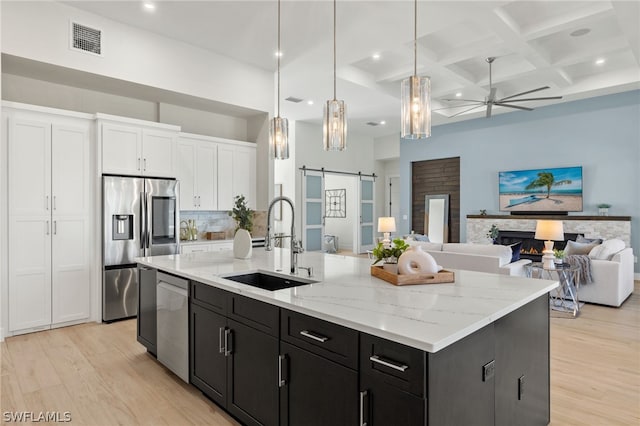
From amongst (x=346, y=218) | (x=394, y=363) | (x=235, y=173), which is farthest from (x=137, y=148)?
(x=346, y=218)

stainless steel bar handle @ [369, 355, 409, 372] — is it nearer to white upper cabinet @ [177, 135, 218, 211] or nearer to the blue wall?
white upper cabinet @ [177, 135, 218, 211]

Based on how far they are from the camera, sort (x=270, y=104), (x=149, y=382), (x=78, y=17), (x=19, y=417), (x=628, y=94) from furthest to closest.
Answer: (x=628, y=94) → (x=270, y=104) → (x=78, y=17) → (x=149, y=382) → (x=19, y=417)

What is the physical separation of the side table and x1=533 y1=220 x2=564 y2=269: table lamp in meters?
0.11

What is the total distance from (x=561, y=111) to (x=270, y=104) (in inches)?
228

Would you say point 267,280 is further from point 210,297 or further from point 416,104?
point 416,104

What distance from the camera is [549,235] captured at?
15.2 feet

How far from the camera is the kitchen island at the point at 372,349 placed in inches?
53.1

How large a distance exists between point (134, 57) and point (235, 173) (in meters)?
2.00

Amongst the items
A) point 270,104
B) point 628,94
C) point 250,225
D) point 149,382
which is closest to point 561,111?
point 628,94

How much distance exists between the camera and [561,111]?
7469 mm

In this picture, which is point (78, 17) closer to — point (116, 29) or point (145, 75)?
point (116, 29)

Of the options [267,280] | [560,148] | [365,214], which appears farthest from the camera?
[365,214]

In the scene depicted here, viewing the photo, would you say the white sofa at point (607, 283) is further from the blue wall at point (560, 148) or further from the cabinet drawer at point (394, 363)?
the cabinet drawer at point (394, 363)

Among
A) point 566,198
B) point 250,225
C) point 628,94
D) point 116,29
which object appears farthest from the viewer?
point 566,198
